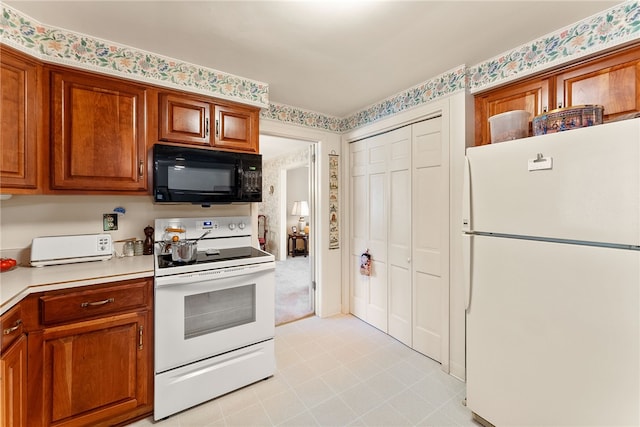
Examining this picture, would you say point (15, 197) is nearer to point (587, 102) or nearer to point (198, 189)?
point (198, 189)

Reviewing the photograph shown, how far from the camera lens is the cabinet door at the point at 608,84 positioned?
142 cm

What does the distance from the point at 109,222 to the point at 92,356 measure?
3.01ft

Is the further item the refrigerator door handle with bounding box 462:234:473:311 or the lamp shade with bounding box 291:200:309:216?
the lamp shade with bounding box 291:200:309:216

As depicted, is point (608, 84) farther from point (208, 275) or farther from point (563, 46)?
point (208, 275)

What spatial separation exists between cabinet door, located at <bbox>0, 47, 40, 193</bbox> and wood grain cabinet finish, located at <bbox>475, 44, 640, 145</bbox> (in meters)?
2.89

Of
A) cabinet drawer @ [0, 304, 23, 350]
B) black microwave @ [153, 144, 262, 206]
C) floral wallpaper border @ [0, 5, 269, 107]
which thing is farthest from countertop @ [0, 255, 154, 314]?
floral wallpaper border @ [0, 5, 269, 107]

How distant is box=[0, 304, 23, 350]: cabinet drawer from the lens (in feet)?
3.73

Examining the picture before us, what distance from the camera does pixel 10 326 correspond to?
120cm

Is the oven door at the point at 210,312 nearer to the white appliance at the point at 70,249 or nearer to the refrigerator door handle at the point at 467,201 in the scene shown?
the white appliance at the point at 70,249

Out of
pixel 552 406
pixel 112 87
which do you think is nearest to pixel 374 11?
pixel 112 87

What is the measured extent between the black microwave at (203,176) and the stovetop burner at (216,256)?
391 mm

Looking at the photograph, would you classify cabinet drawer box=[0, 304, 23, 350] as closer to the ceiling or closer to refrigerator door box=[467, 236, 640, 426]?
the ceiling

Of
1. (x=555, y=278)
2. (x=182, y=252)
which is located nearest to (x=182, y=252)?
(x=182, y=252)

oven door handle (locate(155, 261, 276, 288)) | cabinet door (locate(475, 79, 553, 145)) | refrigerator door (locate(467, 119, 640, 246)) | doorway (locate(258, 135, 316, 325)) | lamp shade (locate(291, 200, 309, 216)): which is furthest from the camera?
lamp shade (locate(291, 200, 309, 216))
